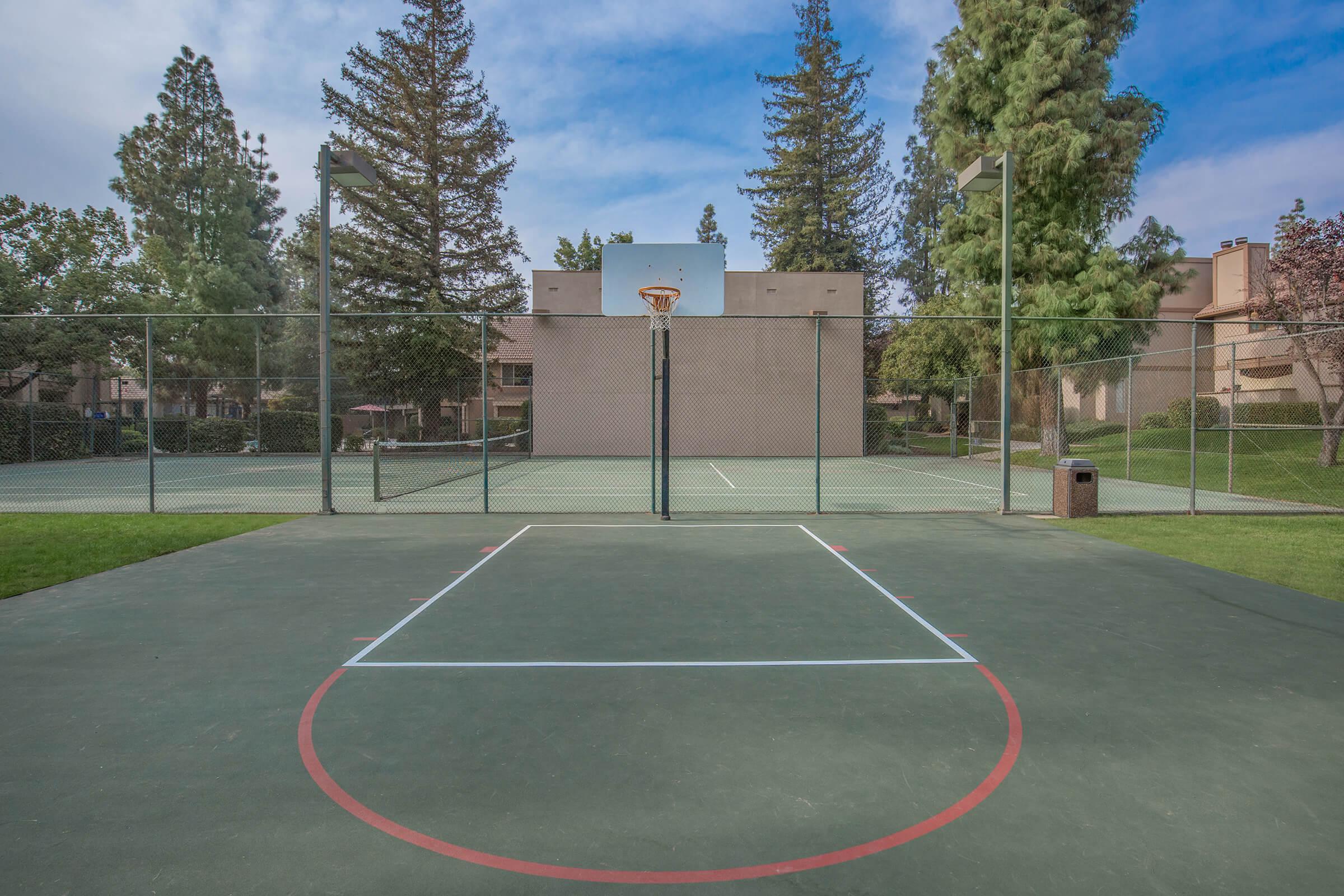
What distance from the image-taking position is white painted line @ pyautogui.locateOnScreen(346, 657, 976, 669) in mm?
3975

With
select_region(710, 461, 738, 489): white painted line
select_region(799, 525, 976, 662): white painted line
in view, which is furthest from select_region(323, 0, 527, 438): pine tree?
select_region(799, 525, 976, 662): white painted line

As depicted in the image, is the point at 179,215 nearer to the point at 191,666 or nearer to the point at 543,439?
the point at 543,439

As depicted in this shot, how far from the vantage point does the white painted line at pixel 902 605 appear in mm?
4293

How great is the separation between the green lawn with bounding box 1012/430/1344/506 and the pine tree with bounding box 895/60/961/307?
17.4 meters

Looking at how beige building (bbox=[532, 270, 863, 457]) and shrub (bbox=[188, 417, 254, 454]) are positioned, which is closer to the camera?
beige building (bbox=[532, 270, 863, 457])

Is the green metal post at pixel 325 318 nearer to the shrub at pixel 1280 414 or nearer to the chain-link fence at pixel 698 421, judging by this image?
the chain-link fence at pixel 698 421

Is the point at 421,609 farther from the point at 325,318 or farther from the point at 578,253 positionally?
the point at 578,253

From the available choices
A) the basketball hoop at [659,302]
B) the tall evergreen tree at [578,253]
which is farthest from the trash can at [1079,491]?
the tall evergreen tree at [578,253]

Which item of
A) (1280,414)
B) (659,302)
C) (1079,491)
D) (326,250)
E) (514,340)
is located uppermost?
(514,340)

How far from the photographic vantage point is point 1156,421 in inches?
1026

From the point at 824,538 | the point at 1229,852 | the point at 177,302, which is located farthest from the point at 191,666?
the point at 177,302

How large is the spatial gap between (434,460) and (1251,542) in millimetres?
19973

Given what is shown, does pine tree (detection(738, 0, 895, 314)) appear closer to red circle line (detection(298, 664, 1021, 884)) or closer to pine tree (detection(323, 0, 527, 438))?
pine tree (detection(323, 0, 527, 438))

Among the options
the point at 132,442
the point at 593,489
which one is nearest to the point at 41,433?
the point at 132,442
